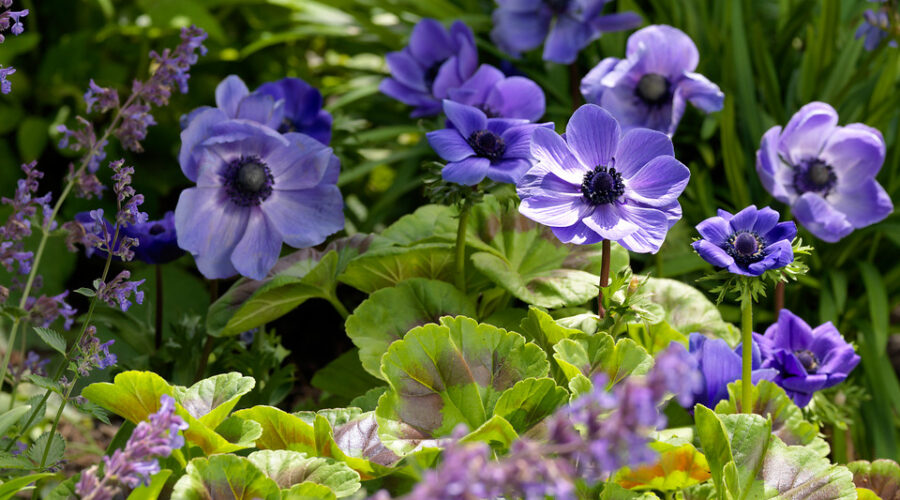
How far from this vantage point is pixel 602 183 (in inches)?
37.4

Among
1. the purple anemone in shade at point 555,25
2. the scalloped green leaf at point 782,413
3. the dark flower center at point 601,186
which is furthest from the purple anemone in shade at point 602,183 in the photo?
the purple anemone in shade at point 555,25

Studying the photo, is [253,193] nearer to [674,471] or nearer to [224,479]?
[224,479]

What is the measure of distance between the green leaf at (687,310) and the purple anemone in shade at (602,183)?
23cm

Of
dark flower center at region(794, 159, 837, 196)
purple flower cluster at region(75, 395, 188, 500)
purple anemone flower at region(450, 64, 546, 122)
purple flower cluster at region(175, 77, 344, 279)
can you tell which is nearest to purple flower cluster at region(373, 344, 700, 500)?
purple flower cluster at region(75, 395, 188, 500)

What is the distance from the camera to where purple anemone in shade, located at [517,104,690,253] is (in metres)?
0.93

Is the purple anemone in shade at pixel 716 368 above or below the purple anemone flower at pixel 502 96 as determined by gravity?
below

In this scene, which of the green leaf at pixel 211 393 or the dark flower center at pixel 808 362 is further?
the dark flower center at pixel 808 362

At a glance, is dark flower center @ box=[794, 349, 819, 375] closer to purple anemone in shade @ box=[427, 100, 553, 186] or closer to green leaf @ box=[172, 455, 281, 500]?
purple anemone in shade @ box=[427, 100, 553, 186]

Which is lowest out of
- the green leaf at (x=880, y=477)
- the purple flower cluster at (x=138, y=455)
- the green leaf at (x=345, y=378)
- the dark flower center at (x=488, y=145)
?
the green leaf at (x=345, y=378)

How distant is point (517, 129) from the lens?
1.06 meters

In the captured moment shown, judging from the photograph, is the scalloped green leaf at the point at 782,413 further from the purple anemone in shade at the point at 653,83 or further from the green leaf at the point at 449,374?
the purple anemone in shade at the point at 653,83

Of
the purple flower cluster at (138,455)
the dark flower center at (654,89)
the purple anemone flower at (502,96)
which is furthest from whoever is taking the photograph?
the dark flower center at (654,89)

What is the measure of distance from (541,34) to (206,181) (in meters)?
0.94

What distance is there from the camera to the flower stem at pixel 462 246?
102 centimetres
